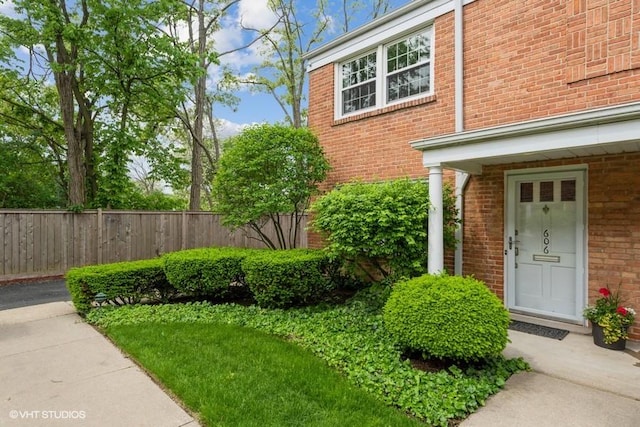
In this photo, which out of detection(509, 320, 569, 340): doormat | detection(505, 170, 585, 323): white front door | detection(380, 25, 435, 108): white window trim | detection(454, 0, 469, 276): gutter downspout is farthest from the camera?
detection(380, 25, 435, 108): white window trim

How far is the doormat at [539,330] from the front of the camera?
15.7 feet

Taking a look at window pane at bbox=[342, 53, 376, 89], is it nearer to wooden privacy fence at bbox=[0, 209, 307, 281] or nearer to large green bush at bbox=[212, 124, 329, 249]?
large green bush at bbox=[212, 124, 329, 249]

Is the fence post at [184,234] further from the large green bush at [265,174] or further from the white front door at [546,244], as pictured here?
the white front door at [546,244]

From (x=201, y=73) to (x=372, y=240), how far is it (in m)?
9.54

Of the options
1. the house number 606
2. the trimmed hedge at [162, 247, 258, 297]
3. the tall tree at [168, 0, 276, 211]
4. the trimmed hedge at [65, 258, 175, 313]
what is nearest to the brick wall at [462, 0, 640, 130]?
the house number 606

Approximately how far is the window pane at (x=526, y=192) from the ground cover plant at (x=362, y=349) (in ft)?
8.74

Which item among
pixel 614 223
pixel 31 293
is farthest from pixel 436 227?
pixel 31 293

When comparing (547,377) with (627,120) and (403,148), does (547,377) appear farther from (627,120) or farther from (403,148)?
(403,148)

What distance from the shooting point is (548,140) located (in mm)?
4062

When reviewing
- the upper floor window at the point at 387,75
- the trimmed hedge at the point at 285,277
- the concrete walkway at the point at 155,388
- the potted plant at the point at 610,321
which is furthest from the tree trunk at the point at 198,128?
the potted plant at the point at 610,321

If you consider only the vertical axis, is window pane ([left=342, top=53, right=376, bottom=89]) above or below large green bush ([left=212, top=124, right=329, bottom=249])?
above

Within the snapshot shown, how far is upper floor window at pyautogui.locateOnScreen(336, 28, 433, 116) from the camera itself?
6730 mm

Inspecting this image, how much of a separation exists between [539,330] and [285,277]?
3.71 meters

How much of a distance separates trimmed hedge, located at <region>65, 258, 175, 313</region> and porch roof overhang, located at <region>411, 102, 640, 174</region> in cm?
494
